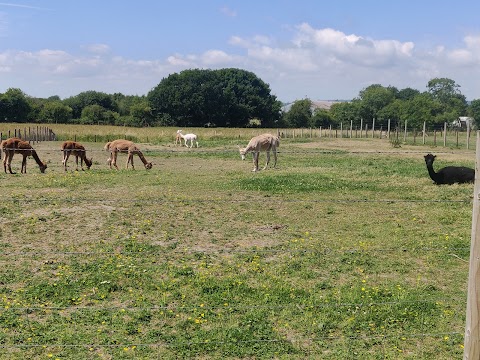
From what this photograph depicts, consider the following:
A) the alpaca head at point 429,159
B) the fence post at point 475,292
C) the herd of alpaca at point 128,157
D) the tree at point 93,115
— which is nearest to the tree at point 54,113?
the tree at point 93,115

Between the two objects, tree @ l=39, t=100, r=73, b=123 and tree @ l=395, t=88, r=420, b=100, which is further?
tree @ l=395, t=88, r=420, b=100

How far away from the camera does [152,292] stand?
6.61 meters

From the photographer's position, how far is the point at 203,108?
84.2 metres

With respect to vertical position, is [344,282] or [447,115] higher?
[447,115]

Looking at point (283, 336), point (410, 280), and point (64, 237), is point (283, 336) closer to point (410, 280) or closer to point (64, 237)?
point (410, 280)

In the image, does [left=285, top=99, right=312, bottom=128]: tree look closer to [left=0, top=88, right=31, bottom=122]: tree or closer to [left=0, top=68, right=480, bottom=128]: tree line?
[left=0, top=68, right=480, bottom=128]: tree line

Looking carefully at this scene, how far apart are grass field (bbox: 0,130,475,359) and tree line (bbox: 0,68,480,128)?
224 ft

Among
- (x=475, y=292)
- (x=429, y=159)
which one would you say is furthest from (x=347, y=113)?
(x=475, y=292)

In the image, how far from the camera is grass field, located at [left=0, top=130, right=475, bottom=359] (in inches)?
207

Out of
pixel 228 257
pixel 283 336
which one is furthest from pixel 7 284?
pixel 283 336

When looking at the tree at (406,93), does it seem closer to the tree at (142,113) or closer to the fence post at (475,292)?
the tree at (142,113)

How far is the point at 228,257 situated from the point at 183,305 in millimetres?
1972

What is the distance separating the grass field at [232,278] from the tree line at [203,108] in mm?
68347

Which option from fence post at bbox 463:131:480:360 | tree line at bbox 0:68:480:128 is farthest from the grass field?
tree line at bbox 0:68:480:128
